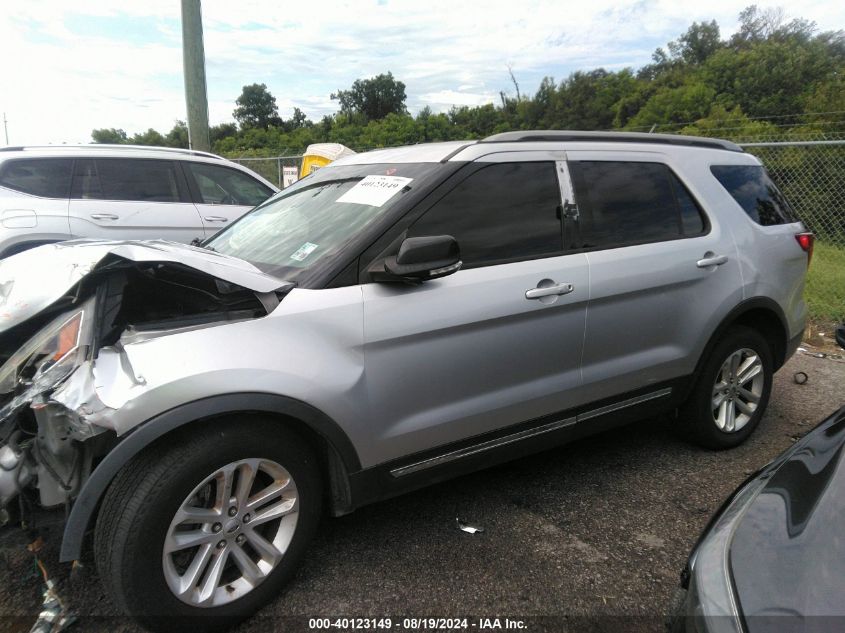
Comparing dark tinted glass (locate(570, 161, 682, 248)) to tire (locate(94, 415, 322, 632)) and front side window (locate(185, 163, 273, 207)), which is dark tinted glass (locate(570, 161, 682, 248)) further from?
front side window (locate(185, 163, 273, 207))

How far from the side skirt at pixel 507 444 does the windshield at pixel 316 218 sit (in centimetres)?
90

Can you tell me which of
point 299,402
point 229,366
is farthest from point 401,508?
point 229,366

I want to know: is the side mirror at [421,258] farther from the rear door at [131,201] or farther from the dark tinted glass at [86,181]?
the dark tinted glass at [86,181]

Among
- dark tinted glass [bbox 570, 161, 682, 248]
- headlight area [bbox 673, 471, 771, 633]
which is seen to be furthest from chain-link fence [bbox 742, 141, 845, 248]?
headlight area [bbox 673, 471, 771, 633]

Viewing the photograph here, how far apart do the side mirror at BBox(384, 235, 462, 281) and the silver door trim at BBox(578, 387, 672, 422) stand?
1212mm

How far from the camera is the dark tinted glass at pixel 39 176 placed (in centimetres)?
578

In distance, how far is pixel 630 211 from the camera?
3.20m

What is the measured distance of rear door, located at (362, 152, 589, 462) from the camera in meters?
2.38

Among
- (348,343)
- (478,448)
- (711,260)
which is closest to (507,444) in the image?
(478,448)

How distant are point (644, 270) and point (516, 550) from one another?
1.57 metres

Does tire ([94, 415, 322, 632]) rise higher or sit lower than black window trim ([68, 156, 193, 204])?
lower

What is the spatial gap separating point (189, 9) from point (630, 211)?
769 centimetres

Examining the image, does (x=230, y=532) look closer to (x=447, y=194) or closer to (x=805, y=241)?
(x=447, y=194)

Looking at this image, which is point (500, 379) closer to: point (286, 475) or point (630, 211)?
point (286, 475)
